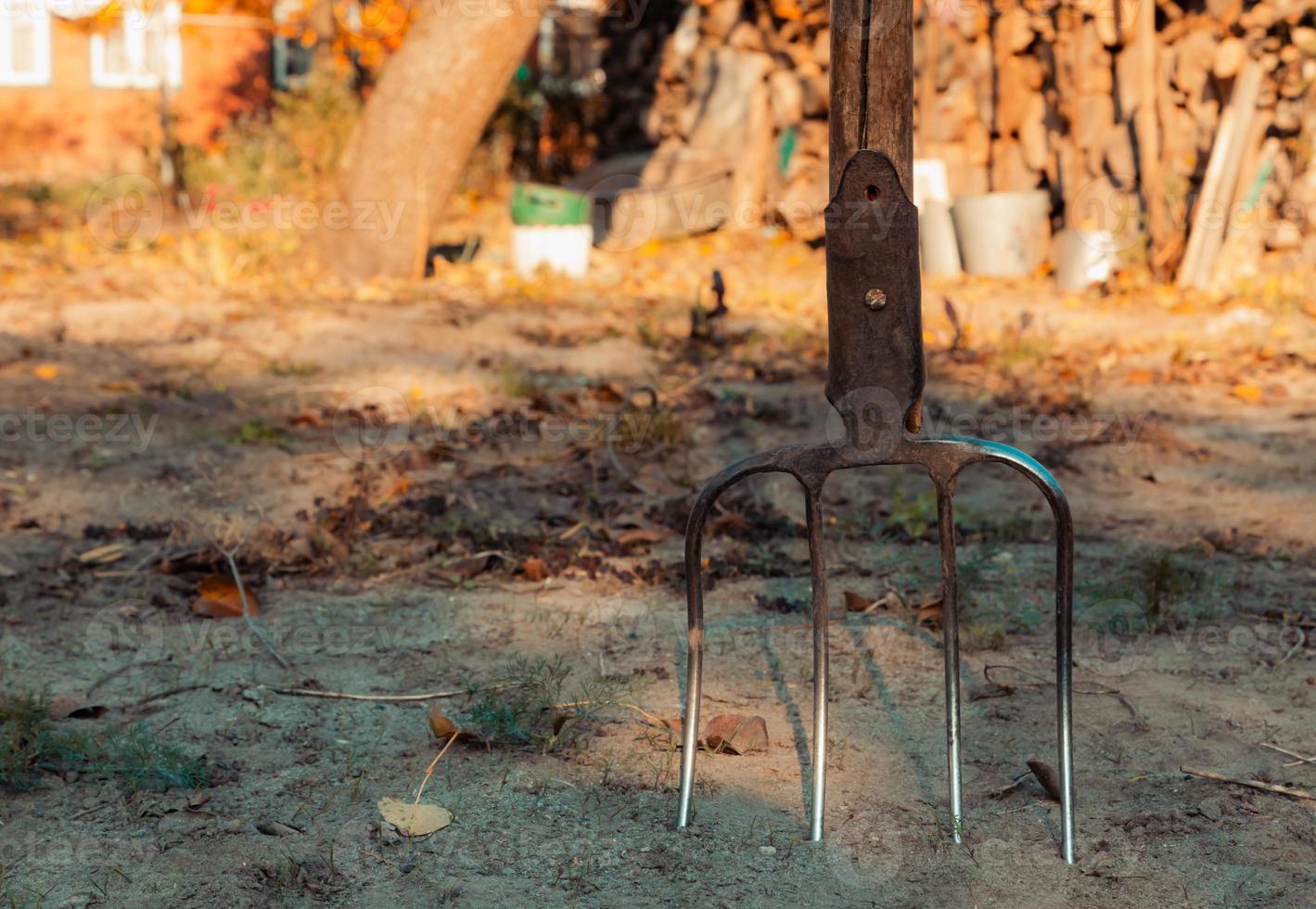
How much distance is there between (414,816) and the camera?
198 cm

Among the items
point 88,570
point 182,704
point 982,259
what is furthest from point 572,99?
point 182,704

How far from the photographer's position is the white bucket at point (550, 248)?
721cm

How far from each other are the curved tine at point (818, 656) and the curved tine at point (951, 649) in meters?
0.18

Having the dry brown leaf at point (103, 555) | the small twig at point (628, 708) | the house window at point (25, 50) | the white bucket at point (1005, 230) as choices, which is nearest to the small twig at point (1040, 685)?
the small twig at point (628, 708)

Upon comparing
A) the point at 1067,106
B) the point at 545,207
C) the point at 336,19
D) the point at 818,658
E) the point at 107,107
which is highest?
the point at 336,19

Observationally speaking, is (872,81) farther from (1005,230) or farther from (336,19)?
(336,19)

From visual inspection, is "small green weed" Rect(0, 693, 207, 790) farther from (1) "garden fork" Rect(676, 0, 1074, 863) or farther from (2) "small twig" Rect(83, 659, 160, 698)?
(1) "garden fork" Rect(676, 0, 1074, 863)

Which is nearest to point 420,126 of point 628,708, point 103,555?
point 103,555

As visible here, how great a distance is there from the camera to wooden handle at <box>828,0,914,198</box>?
184 cm

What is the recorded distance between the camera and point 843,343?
1905 mm

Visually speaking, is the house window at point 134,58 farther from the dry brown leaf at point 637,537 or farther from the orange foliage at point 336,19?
the dry brown leaf at point 637,537

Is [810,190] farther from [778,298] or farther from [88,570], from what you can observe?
[88,570]

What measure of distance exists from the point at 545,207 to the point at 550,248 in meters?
0.23

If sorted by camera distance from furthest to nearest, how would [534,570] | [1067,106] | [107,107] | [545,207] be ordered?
[107,107] < [1067,106] < [545,207] < [534,570]
